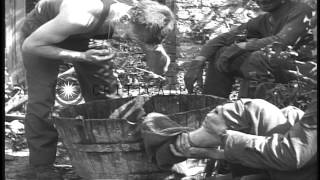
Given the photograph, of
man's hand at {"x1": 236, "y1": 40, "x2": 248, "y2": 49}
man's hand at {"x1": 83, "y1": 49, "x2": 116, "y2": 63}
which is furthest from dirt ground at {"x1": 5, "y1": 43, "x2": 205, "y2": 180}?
man's hand at {"x1": 236, "y1": 40, "x2": 248, "y2": 49}

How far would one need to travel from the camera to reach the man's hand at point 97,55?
211 inches

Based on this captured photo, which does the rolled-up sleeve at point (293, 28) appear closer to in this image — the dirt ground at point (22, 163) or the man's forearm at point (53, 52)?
the man's forearm at point (53, 52)

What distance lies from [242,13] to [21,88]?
96.9 inches

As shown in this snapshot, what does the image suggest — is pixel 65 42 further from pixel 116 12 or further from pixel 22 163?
pixel 22 163

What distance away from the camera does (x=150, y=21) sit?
520cm

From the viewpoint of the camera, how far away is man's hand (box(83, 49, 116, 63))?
211 inches

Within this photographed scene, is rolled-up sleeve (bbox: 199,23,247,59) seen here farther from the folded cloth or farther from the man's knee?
the folded cloth

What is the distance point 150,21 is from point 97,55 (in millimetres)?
561

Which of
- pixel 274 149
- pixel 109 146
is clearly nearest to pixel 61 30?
pixel 109 146

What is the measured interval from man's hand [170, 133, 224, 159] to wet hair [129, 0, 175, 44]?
105cm

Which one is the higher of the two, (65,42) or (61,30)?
(61,30)

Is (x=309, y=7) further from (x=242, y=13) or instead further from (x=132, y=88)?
(x=132, y=88)

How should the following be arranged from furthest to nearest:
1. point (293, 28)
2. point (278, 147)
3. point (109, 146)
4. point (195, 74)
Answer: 1. point (195, 74)
2. point (293, 28)
3. point (109, 146)
4. point (278, 147)

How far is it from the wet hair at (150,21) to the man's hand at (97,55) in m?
0.31
